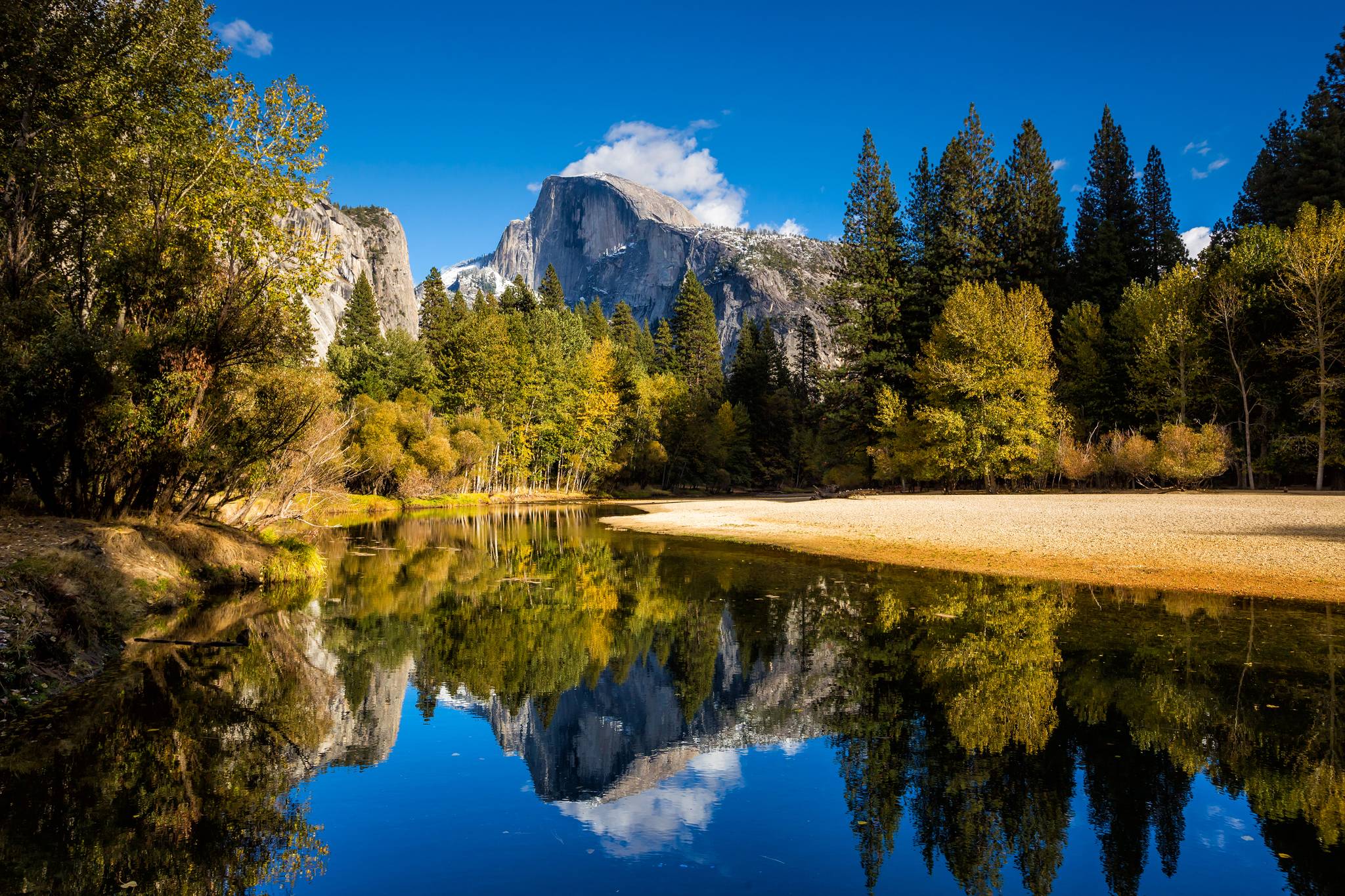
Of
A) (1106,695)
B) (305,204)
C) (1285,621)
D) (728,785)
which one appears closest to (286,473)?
(305,204)

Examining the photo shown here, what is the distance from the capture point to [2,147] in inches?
512

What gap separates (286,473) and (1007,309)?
41.6 m

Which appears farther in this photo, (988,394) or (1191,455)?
(988,394)

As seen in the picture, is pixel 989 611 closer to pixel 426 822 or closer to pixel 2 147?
pixel 426 822

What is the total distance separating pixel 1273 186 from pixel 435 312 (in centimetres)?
8064

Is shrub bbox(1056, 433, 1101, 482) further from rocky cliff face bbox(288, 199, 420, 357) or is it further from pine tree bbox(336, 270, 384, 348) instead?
rocky cliff face bbox(288, 199, 420, 357)

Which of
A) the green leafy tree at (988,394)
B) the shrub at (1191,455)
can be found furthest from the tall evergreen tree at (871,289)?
the shrub at (1191,455)

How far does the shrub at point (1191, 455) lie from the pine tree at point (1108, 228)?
673 inches

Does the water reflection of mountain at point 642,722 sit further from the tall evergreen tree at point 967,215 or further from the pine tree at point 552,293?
the pine tree at point 552,293

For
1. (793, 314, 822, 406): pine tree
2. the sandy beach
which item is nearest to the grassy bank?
the sandy beach

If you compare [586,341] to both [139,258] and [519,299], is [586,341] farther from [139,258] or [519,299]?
[139,258]

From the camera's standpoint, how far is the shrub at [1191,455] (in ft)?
115

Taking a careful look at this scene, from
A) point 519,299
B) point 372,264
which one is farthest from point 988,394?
point 372,264

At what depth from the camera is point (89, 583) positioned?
11.3 metres
